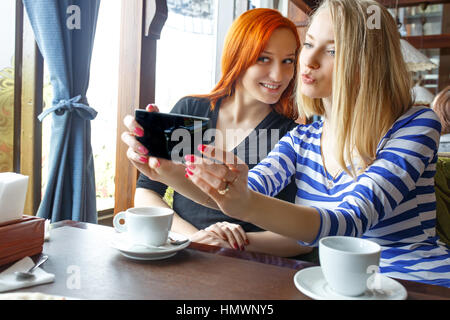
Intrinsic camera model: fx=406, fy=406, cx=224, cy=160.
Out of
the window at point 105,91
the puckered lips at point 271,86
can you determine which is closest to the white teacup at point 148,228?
the puckered lips at point 271,86

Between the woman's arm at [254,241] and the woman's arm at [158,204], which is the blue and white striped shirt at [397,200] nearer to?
the woman's arm at [254,241]

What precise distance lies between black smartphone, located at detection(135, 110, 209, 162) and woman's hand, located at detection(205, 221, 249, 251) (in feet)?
1.24

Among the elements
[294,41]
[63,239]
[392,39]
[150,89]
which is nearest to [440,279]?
[392,39]

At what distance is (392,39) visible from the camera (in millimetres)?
1121

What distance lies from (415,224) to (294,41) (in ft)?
2.90

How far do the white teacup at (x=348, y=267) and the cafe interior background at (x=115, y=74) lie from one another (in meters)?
1.38

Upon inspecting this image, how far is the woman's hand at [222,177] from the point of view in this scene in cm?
80

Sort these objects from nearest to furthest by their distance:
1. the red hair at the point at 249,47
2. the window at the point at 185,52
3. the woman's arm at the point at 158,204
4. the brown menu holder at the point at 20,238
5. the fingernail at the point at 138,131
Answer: the brown menu holder at the point at 20,238
the fingernail at the point at 138,131
the woman's arm at the point at 158,204
the red hair at the point at 249,47
the window at the point at 185,52

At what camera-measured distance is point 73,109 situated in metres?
1.66

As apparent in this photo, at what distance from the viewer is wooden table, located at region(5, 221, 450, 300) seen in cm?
65

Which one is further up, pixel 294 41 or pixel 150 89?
pixel 294 41

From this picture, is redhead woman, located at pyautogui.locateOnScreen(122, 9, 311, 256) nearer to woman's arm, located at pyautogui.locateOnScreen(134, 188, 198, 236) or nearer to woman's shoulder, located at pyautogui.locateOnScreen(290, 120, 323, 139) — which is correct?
woman's arm, located at pyautogui.locateOnScreen(134, 188, 198, 236)
